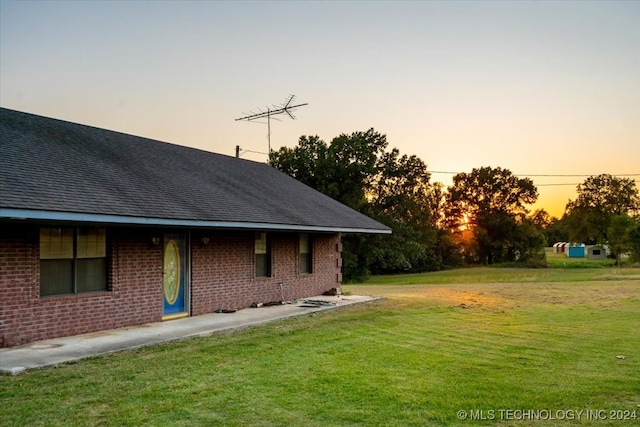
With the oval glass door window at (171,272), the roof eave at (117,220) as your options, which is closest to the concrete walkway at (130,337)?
the oval glass door window at (171,272)

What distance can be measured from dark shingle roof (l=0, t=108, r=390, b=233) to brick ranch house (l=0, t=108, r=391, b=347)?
1.4 inches

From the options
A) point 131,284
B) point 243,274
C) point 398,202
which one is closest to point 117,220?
point 131,284

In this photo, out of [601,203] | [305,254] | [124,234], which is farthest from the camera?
[601,203]

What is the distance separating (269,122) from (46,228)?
15845mm

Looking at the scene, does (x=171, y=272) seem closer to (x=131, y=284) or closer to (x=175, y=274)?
(x=175, y=274)

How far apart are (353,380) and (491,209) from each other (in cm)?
6103

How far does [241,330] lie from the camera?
10.8m

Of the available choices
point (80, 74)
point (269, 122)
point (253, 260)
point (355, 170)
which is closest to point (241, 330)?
point (253, 260)

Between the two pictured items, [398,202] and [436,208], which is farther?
[436,208]

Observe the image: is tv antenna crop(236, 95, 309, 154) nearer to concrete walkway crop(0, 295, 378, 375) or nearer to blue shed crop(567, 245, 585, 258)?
concrete walkway crop(0, 295, 378, 375)

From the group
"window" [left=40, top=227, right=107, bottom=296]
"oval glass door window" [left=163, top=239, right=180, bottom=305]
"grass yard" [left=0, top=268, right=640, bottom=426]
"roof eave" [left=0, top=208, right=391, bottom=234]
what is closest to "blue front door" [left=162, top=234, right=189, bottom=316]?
"oval glass door window" [left=163, top=239, right=180, bottom=305]

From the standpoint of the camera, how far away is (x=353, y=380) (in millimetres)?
6711

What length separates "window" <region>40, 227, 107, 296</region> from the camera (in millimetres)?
9430

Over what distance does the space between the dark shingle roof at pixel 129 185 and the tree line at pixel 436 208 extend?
924 inches
